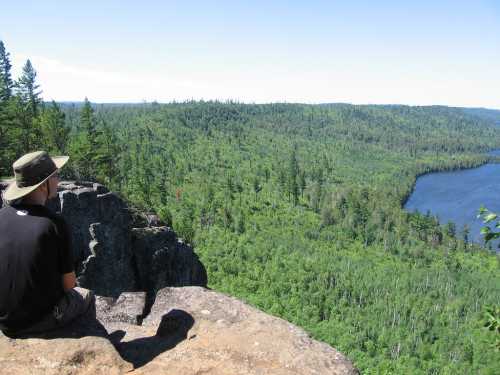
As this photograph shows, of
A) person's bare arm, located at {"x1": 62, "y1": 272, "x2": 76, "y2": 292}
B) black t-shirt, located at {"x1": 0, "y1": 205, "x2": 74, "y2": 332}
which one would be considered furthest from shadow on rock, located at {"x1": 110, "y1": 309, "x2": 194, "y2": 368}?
black t-shirt, located at {"x1": 0, "y1": 205, "x2": 74, "y2": 332}

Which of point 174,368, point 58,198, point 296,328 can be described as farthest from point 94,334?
point 58,198

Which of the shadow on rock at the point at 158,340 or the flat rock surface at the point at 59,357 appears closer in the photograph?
the flat rock surface at the point at 59,357

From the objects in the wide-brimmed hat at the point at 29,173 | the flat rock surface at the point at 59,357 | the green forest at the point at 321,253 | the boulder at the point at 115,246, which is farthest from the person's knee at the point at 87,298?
the green forest at the point at 321,253

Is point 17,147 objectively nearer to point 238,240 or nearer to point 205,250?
point 205,250

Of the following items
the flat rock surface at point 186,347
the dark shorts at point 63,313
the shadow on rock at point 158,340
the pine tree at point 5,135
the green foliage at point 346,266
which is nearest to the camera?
the flat rock surface at point 186,347

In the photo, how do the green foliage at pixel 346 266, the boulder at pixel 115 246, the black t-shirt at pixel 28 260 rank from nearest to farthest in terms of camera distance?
1. the black t-shirt at pixel 28 260
2. the boulder at pixel 115 246
3. the green foliage at pixel 346 266

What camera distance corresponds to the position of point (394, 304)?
11506cm

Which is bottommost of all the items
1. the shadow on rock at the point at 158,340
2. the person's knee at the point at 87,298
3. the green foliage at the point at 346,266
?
the green foliage at the point at 346,266

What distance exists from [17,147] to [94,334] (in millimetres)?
53405

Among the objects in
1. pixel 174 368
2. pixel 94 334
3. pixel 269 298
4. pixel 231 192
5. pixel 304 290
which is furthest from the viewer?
pixel 231 192

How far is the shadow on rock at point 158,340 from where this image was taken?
7.73 meters

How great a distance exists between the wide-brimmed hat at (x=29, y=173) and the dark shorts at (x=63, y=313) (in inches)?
84.8

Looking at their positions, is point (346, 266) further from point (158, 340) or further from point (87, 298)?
point (87, 298)

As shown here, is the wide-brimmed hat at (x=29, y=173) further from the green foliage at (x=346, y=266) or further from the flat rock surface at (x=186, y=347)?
the green foliage at (x=346, y=266)
